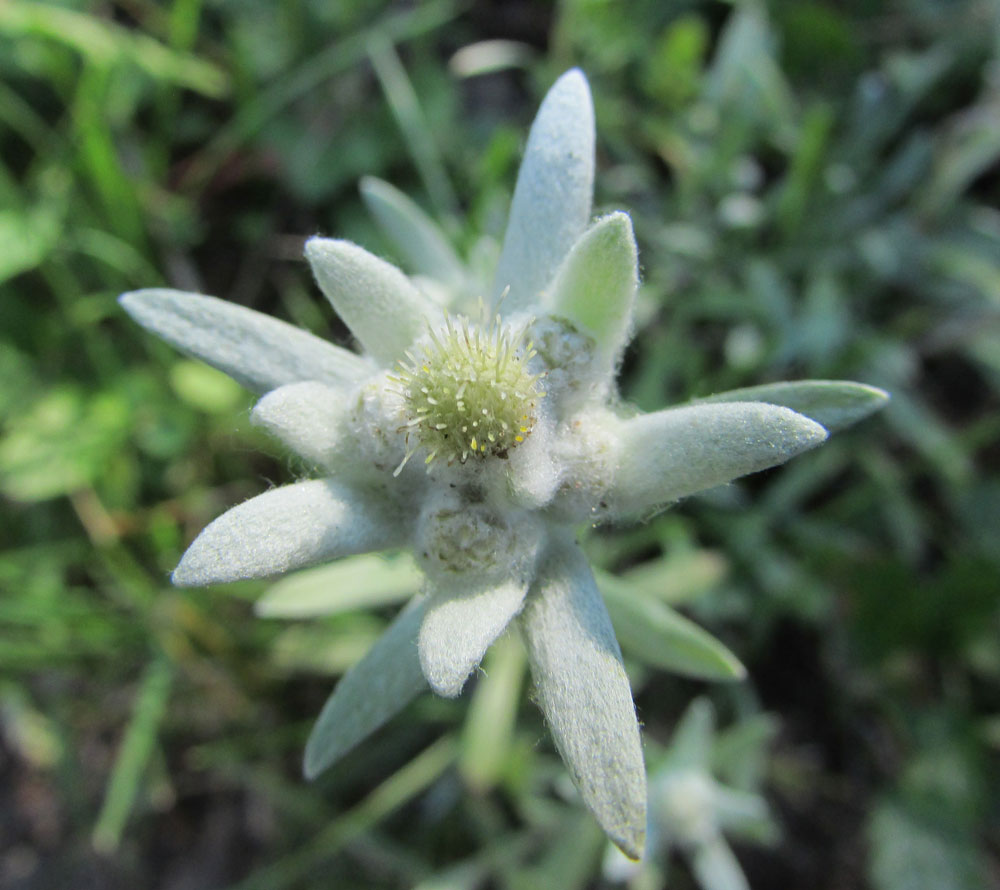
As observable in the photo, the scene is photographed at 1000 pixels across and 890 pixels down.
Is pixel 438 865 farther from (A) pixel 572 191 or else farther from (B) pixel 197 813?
(A) pixel 572 191

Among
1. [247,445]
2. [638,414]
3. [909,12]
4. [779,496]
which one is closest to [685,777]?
[779,496]

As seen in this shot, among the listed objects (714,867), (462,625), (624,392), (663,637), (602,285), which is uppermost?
(602,285)

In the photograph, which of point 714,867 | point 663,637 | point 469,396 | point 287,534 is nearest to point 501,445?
point 469,396

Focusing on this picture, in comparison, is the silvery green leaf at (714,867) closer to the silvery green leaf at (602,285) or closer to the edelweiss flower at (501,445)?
the edelweiss flower at (501,445)

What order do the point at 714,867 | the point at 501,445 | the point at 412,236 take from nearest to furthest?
the point at 501,445, the point at 412,236, the point at 714,867

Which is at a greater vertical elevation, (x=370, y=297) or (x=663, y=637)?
(x=370, y=297)

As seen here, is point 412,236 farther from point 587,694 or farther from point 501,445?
point 587,694

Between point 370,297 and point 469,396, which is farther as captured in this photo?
point 370,297

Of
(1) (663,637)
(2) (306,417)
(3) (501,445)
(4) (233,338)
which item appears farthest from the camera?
(1) (663,637)
